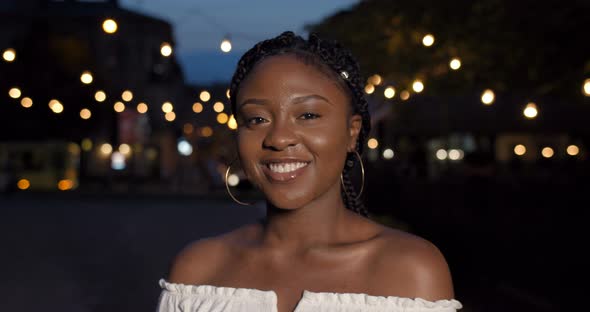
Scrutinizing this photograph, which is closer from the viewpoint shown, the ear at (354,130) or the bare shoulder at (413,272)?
the bare shoulder at (413,272)

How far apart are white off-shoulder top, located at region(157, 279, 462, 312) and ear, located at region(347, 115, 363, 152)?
53 centimetres

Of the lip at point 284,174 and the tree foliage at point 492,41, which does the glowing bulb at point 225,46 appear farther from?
the lip at point 284,174

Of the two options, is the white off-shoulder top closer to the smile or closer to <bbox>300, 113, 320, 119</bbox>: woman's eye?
the smile

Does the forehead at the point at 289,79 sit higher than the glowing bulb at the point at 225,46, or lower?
lower

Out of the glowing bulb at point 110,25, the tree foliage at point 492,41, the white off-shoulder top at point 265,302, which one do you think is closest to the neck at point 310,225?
the white off-shoulder top at point 265,302

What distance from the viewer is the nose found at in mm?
2404

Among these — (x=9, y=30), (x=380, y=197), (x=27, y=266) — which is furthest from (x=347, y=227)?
(x=9, y=30)

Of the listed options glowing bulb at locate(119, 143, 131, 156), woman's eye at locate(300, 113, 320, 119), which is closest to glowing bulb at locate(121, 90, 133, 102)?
woman's eye at locate(300, 113, 320, 119)

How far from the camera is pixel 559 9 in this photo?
9.46m

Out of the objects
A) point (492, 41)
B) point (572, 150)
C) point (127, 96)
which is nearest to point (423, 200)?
point (492, 41)

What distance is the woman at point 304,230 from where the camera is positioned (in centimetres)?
232

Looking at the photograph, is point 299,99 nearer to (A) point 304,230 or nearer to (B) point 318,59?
(B) point 318,59

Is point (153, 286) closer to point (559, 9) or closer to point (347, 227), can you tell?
point (559, 9)

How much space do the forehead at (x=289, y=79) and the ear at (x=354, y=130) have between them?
13cm
